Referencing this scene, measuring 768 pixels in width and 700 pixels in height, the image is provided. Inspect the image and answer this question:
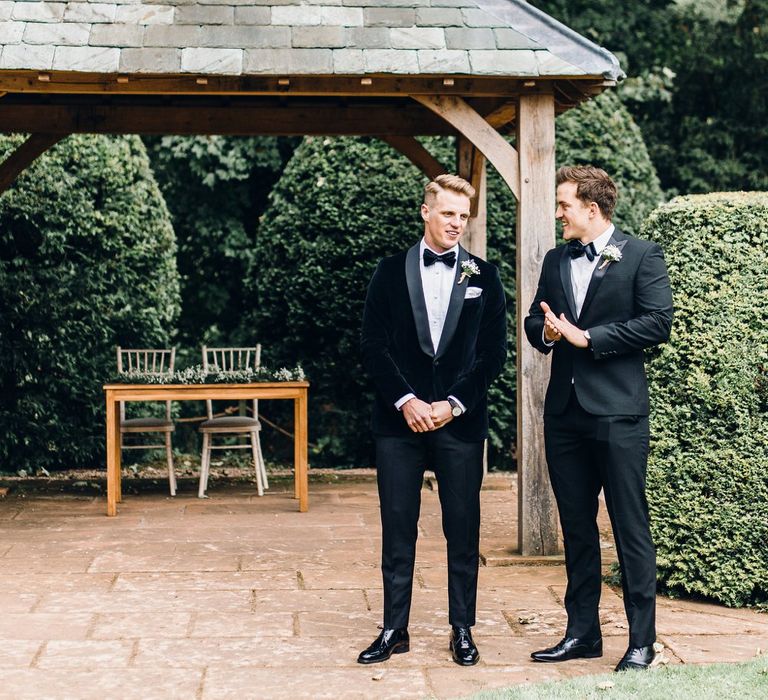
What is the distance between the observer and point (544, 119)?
22.0ft

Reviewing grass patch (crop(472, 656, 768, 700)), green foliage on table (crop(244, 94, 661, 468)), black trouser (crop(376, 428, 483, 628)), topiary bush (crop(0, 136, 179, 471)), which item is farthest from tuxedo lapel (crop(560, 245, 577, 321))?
topiary bush (crop(0, 136, 179, 471))

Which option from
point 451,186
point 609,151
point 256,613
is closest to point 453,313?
point 451,186

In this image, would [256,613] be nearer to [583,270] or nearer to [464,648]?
[464,648]

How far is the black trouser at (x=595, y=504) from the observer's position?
181 inches

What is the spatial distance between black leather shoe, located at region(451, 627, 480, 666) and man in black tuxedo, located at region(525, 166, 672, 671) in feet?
0.85

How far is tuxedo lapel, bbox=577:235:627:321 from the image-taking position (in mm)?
4707

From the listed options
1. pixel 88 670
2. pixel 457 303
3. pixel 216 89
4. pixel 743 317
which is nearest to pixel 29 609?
pixel 88 670

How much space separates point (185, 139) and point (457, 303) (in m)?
8.21

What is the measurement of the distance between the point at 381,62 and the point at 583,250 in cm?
218

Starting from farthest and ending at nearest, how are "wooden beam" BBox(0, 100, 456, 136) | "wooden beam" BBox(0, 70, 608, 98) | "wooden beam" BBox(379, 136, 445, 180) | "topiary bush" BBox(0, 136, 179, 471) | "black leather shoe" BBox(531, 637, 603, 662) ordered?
1. "topiary bush" BBox(0, 136, 179, 471)
2. "wooden beam" BBox(379, 136, 445, 180)
3. "wooden beam" BBox(0, 100, 456, 136)
4. "wooden beam" BBox(0, 70, 608, 98)
5. "black leather shoe" BBox(531, 637, 603, 662)

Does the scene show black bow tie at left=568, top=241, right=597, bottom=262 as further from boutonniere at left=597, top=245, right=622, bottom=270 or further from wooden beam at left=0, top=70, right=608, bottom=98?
wooden beam at left=0, top=70, right=608, bottom=98

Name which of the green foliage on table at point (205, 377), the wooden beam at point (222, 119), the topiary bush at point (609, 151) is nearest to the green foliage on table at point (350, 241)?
the topiary bush at point (609, 151)

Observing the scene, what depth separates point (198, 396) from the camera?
8047 millimetres

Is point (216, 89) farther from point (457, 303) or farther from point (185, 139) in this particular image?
point (185, 139)
